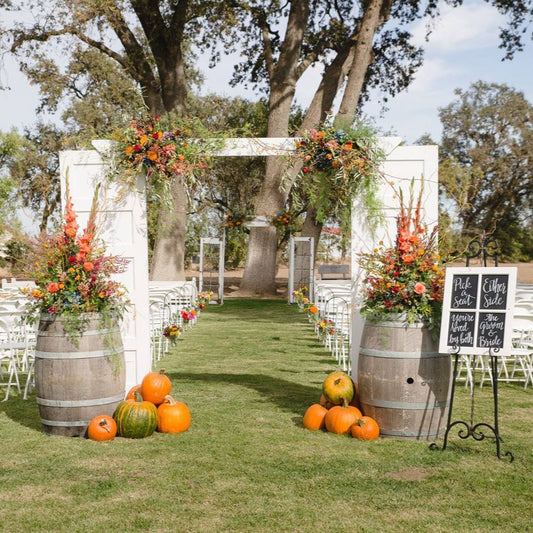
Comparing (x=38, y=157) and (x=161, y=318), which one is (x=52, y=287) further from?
(x=38, y=157)

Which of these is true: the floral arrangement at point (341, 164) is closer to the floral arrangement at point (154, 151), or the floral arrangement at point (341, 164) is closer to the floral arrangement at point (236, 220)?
the floral arrangement at point (154, 151)

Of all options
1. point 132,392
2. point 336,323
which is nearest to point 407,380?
point 132,392

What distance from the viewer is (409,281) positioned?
5711 mm

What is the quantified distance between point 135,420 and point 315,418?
60.8 inches

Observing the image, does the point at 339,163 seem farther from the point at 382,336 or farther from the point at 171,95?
the point at 171,95

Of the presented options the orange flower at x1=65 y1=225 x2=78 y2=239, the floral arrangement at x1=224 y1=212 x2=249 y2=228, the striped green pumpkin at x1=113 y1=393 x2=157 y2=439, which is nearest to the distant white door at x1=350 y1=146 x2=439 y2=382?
the striped green pumpkin at x1=113 y1=393 x2=157 y2=439

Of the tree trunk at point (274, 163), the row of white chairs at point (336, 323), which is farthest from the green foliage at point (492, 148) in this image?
the row of white chairs at point (336, 323)

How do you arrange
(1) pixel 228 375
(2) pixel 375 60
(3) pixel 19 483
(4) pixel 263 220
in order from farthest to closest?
(2) pixel 375 60, (4) pixel 263 220, (1) pixel 228 375, (3) pixel 19 483

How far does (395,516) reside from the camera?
4.03 m

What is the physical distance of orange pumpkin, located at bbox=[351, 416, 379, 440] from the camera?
222 inches

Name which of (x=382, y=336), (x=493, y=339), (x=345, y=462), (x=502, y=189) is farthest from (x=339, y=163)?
(x=502, y=189)

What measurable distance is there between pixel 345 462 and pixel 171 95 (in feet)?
60.3

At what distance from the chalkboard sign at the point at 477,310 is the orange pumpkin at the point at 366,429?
890 mm

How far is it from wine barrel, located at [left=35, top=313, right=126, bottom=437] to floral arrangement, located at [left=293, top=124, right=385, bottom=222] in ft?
7.78
